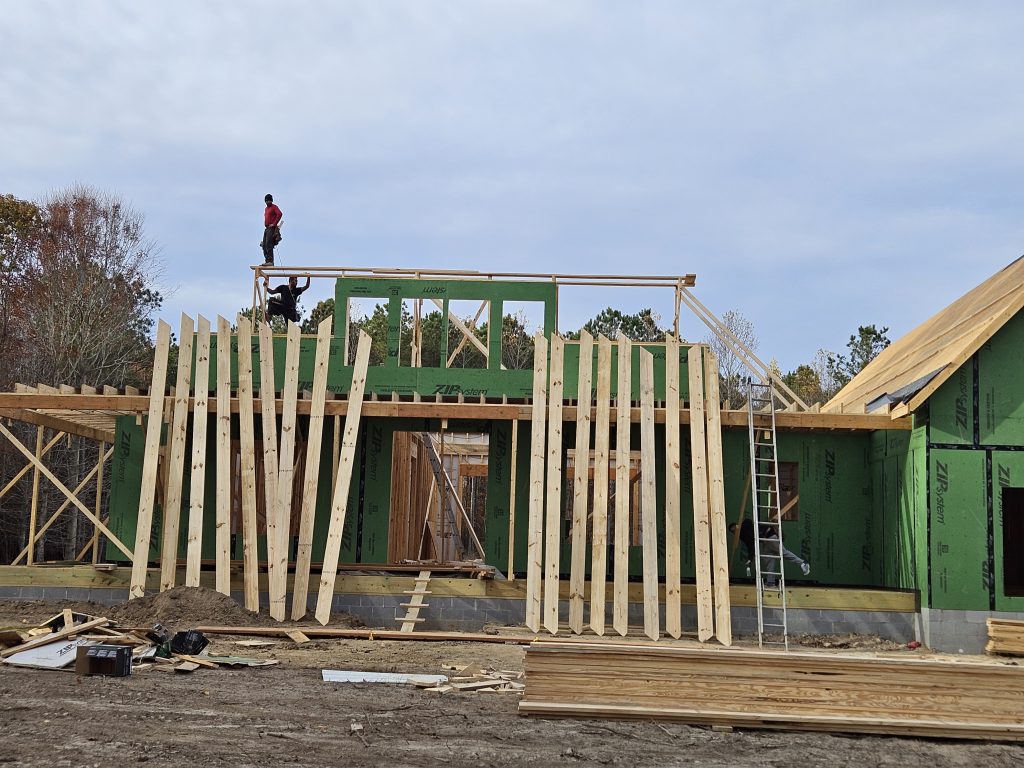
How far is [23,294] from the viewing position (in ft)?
102

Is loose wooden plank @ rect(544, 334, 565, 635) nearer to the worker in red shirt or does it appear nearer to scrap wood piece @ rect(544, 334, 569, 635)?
scrap wood piece @ rect(544, 334, 569, 635)

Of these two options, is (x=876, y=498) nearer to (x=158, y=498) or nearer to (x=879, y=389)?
(x=879, y=389)

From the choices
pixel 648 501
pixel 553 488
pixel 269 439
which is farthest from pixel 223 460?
pixel 648 501

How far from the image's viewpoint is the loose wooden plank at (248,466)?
14.9 metres

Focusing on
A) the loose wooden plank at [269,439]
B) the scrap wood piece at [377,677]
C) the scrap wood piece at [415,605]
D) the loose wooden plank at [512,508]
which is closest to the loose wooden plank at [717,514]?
the loose wooden plank at [512,508]

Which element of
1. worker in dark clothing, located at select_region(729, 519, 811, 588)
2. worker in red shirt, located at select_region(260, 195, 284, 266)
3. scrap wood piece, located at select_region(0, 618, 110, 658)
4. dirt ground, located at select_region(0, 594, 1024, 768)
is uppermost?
worker in red shirt, located at select_region(260, 195, 284, 266)

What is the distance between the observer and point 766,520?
16188 millimetres

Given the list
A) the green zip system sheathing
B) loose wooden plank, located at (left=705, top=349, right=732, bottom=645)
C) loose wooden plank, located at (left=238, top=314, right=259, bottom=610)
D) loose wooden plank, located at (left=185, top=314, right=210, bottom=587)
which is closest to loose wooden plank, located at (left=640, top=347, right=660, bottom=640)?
loose wooden plank, located at (left=705, top=349, right=732, bottom=645)

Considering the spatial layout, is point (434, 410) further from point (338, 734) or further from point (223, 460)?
point (338, 734)

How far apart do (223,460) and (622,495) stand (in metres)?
5.68

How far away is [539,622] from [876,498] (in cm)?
589

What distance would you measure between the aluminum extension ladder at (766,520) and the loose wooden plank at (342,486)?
224 inches

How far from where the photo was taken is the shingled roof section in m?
14.5

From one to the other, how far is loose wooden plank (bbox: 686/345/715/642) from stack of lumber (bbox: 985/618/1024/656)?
3.64m
